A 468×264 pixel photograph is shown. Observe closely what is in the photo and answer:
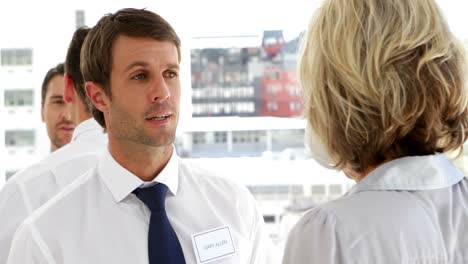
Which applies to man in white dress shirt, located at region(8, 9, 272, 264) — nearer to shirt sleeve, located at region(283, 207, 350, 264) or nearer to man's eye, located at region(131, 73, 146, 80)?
man's eye, located at region(131, 73, 146, 80)

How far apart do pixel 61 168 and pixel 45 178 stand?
6 cm

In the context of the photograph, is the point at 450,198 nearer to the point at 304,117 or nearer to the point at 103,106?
the point at 304,117

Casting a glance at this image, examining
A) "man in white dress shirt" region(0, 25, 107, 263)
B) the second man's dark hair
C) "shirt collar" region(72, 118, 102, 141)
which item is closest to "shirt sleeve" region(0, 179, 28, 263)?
"man in white dress shirt" region(0, 25, 107, 263)

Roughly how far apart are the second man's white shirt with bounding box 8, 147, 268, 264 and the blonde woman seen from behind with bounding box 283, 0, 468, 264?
2.62 ft

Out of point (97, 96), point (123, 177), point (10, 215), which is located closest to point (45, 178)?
point (10, 215)

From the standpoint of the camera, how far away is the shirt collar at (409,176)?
1009mm

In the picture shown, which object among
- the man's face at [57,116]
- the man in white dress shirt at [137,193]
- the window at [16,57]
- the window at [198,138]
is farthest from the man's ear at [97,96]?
the window at [16,57]

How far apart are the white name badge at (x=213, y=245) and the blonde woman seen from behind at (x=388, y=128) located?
760 mm

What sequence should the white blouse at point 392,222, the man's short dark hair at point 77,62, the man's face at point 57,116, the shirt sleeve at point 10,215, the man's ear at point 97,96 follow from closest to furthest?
the white blouse at point 392,222 → the man's ear at point 97,96 → the shirt sleeve at point 10,215 → the man's short dark hair at point 77,62 → the man's face at point 57,116

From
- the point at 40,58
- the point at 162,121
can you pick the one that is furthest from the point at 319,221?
the point at 40,58

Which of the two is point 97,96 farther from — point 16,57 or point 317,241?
point 16,57

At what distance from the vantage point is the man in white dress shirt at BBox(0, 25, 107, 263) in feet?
7.09

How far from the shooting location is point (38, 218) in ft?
5.56

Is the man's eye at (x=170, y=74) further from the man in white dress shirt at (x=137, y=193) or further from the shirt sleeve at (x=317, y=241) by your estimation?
the shirt sleeve at (x=317, y=241)
